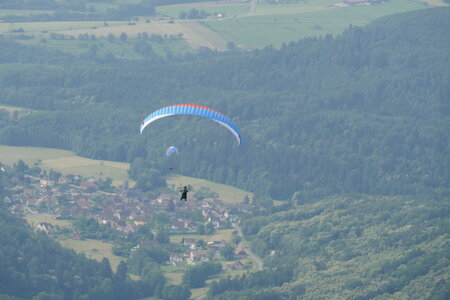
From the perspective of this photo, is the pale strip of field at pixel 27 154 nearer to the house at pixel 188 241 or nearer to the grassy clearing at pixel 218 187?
the grassy clearing at pixel 218 187

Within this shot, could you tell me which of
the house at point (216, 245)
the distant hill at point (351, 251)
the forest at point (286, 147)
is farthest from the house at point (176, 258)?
the distant hill at point (351, 251)

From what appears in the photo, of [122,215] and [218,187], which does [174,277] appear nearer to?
[122,215]

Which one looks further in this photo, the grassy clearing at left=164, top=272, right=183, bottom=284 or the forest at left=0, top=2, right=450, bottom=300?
the grassy clearing at left=164, top=272, right=183, bottom=284

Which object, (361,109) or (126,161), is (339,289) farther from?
(361,109)

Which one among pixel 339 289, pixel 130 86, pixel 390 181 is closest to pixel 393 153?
pixel 390 181

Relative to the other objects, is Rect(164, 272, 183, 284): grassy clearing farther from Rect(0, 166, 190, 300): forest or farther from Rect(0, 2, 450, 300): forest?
Rect(0, 2, 450, 300): forest

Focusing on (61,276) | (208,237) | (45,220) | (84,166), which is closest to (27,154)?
(84,166)

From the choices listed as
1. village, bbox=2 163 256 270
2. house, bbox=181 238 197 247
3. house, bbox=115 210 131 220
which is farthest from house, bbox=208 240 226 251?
house, bbox=115 210 131 220
